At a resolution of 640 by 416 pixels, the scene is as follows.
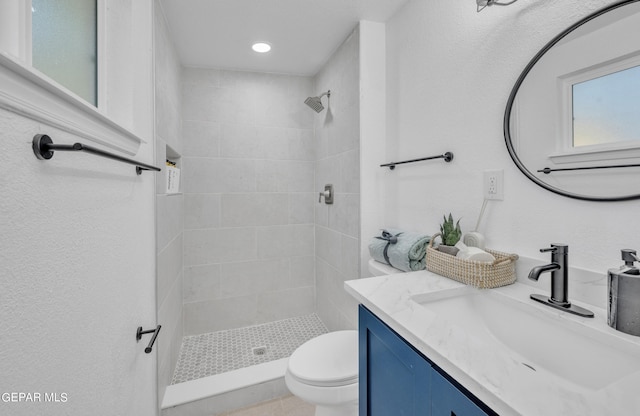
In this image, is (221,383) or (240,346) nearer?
(221,383)

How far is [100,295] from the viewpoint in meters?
0.79

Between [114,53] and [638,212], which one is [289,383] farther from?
[114,53]

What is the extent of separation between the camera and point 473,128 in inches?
46.4

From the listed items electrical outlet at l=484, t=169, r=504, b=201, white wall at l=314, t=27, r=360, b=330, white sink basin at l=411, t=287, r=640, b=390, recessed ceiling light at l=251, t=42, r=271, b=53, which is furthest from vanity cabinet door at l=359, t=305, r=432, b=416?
recessed ceiling light at l=251, t=42, r=271, b=53

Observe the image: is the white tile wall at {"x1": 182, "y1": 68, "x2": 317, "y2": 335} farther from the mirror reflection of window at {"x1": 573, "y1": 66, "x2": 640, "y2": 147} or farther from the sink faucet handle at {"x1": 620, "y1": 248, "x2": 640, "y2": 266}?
the sink faucet handle at {"x1": 620, "y1": 248, "x2": 640, "y2": 266}

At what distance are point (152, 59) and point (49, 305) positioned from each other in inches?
48.6

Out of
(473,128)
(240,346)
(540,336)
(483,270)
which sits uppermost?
(473,128)

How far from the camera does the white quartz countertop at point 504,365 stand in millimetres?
449

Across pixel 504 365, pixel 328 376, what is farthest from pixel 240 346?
pixel 504 365

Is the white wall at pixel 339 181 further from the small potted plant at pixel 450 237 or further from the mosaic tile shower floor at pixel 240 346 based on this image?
the small potted plant at pixel 450 237

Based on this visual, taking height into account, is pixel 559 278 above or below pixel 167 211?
below

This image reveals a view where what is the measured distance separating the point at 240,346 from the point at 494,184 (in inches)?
82.3

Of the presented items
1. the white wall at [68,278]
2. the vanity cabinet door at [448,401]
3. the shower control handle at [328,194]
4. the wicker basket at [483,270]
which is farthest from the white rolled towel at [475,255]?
the shower control handle at [328,194]

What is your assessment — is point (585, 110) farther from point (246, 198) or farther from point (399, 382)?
point (246, 198)
